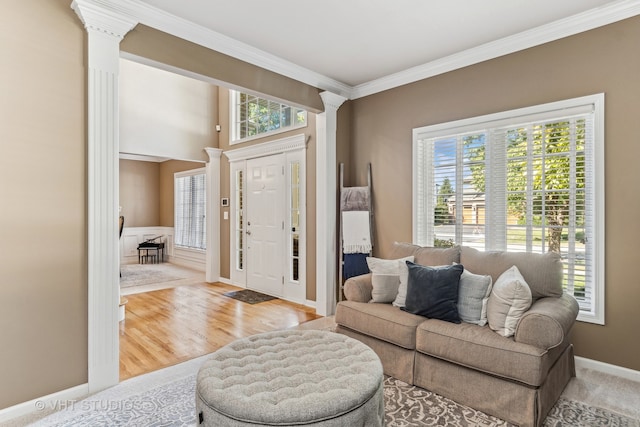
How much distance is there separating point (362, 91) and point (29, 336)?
3.88 m

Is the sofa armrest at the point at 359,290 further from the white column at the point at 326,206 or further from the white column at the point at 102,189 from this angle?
the white column at the point at 102,189

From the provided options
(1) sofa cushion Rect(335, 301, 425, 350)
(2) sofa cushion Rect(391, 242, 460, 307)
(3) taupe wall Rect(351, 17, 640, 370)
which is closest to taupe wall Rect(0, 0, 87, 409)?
(1) sofa cushion Rect(335, 301, 425, 350)

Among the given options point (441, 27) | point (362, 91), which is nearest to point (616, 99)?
point (441, 27)

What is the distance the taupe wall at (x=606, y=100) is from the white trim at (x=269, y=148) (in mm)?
1713

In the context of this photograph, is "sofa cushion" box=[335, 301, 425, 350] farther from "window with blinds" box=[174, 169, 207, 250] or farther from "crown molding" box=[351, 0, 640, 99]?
"window with blinds" box=[174, 169, 207, 250]

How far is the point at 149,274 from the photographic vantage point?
7012mm

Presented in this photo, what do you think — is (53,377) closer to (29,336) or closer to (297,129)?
(29,336)

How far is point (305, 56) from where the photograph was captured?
3564 millimetres

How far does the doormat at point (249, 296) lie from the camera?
502cm

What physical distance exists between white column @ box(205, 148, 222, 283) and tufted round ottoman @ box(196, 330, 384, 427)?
447 centimetres

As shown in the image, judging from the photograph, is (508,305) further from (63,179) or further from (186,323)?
(186,323)

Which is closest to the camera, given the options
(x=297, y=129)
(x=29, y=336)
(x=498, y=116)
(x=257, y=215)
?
(x=29, y=336)

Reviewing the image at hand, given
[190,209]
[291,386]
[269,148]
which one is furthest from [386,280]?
[190,209]

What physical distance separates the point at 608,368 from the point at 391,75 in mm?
3316
